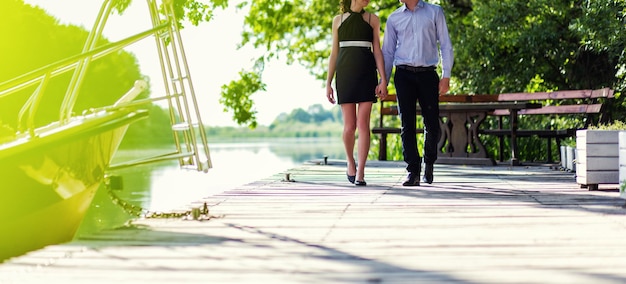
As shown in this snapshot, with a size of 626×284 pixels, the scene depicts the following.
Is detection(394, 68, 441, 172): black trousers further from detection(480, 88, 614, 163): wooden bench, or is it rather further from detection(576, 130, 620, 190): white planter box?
detection(480, 88, 614, 163): wooden bench

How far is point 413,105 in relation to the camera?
819cm

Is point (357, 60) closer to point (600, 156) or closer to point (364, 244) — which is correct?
point (600, 156)

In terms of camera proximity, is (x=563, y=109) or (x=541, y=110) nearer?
(x=563, y=109)

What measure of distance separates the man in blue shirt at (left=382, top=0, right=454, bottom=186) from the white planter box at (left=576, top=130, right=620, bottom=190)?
4.23 feet

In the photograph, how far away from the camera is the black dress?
7.94 metres

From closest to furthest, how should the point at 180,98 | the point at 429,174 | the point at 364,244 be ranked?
the point at 364,244
the point at 180,98
the point at 429,174

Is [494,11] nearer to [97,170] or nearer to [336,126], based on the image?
[97,170]

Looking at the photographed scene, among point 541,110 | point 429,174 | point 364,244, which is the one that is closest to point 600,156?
point 429,174

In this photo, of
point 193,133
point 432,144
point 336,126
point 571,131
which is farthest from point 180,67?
point 336,126

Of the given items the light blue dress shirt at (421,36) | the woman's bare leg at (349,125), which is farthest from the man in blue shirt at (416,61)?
→ the woman's bare leg at (349,125)

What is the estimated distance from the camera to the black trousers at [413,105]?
26.3 feet

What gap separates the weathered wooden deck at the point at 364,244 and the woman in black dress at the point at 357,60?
3.71 feet

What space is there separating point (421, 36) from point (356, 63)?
2.02 feet

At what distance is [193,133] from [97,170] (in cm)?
91
